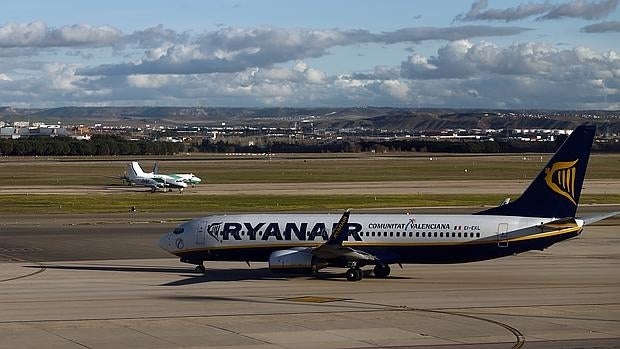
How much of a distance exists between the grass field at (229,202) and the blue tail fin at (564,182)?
45.5 metres

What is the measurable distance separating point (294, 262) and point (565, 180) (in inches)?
506

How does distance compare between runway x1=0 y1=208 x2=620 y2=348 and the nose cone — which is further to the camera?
the nose cone

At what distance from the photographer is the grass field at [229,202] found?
97.1 metres

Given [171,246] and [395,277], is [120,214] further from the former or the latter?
[395,277]

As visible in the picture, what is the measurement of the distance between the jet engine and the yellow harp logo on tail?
36.5 ft

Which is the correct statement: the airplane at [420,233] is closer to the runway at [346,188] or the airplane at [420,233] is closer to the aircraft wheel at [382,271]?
the aircraft wheel at [382,271]

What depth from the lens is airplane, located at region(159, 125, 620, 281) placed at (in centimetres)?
4881

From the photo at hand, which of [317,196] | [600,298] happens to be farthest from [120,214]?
[600,298]

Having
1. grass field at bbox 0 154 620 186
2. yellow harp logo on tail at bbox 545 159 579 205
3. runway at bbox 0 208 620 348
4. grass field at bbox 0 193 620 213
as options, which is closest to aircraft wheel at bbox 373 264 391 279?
runway at bbox 0 208 620 348

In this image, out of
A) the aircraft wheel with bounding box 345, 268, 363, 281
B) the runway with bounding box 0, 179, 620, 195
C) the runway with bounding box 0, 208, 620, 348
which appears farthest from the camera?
the runway with bounding box 0, 179, 620, 195

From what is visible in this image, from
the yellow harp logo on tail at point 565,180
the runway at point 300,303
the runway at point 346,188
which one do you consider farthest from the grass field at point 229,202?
the yellow harp logo on tail at point 565,180

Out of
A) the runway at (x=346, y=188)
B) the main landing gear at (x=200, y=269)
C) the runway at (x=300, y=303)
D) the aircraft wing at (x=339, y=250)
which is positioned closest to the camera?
the runway at (x=300, y=303)

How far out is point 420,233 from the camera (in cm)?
4981

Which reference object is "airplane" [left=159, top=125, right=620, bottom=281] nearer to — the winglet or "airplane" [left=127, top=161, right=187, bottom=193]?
the winglet
